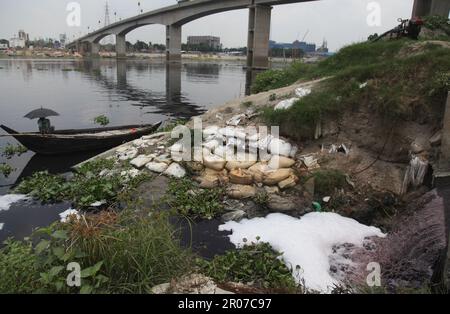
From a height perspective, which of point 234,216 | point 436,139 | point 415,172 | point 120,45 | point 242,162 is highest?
point 120,45

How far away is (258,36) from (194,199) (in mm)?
55807

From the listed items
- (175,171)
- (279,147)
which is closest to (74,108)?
(175,171)

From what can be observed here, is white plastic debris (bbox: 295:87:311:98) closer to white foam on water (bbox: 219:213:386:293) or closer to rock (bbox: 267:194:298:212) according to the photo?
rock (bbox: 267:194:298:212)

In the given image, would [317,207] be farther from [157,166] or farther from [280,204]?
[157,166]

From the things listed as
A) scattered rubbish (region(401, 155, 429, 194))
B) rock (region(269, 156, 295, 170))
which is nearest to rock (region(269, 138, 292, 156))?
rock (region(269, 156, 295, 170))

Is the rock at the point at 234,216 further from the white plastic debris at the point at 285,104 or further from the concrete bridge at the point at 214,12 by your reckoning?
the concrete bridge at the point at 214,12

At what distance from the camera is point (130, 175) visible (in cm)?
1047

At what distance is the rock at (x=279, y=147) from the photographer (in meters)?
10.5

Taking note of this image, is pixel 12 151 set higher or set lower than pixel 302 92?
lower

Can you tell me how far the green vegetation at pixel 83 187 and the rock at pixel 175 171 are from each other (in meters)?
0.80

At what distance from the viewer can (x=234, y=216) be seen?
858 centimetres

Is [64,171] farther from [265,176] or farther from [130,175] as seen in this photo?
[265,176]

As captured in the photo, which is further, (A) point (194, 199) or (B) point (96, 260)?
(A) point (194, 199)

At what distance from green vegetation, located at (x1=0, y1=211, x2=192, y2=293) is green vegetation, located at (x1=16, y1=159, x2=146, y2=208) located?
174 inches
